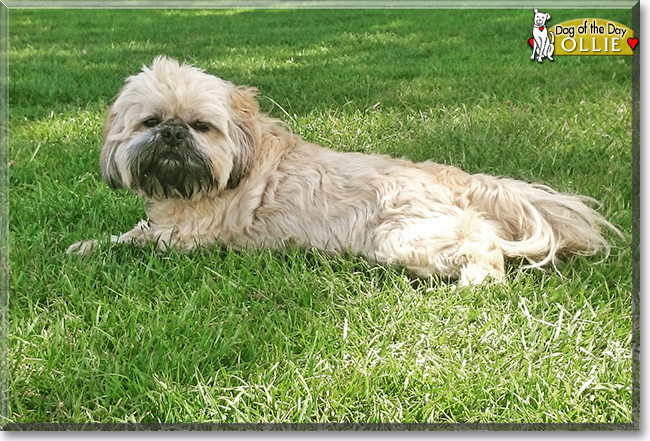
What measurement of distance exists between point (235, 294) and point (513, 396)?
1147 millimetres

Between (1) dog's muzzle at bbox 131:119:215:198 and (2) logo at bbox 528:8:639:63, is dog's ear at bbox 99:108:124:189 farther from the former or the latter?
(2) logo at bbox 528:8:639:63

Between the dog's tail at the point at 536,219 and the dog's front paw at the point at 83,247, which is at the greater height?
the dog's tail at the point at 536,219

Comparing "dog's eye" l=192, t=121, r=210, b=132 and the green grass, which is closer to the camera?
the green grass

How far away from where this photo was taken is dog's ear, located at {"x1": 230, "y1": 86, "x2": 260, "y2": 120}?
10.0 feet

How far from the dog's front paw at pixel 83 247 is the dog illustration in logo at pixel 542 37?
2.11 m

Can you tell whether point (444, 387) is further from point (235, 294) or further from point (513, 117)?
point (513, 117)

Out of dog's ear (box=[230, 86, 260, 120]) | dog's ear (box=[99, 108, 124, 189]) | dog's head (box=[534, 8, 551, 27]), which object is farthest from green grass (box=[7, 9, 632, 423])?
dog's ear (box=[99, 108, 124, 189])

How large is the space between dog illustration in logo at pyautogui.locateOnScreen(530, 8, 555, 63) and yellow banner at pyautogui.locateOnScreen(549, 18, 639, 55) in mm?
28

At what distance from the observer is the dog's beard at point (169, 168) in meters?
2.80

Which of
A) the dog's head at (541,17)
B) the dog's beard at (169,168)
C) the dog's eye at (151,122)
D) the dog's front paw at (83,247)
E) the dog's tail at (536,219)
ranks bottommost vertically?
the dog's front paw at (83,247)

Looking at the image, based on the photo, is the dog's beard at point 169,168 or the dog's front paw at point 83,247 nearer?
the dog's beard at point 169,168

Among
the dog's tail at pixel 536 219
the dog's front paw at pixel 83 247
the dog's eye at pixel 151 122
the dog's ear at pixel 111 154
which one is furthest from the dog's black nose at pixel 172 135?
the dog's tail at pixel 536 219

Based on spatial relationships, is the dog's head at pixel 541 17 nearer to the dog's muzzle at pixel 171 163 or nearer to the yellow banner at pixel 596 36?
the yellow banner at pixel 596 36

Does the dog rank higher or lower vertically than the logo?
lower
